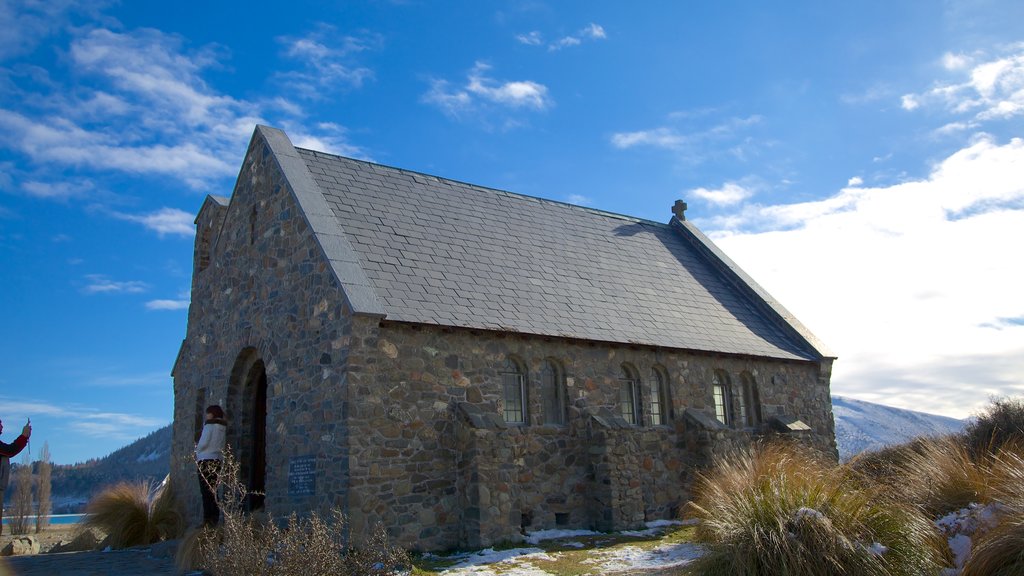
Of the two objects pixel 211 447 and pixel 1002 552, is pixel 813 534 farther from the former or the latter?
pixel 211 447

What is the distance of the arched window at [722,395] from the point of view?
19891mm

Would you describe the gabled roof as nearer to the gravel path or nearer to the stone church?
the stone church

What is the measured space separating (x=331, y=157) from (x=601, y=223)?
8886mm

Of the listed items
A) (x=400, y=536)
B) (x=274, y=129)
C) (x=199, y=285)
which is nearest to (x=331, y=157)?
(x=274, y=129)

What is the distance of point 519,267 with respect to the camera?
1867 cm

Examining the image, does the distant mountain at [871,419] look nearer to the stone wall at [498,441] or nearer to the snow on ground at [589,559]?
the stone wall at [498,441]

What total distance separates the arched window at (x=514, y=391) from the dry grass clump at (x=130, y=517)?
8.44m

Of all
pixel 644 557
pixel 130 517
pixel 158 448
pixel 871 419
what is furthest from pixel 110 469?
pixel 871 419

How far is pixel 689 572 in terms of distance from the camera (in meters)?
9.00

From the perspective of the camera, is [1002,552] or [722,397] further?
[722,397]

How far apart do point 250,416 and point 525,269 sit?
740 centimetres

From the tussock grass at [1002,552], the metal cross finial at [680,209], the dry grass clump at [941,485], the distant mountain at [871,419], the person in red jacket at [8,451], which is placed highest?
the metal cross finial at [680,209]

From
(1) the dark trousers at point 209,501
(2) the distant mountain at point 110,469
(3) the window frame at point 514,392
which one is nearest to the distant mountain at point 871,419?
(2) the distant mountain at point 110,469

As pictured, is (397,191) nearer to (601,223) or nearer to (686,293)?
(601,223)
